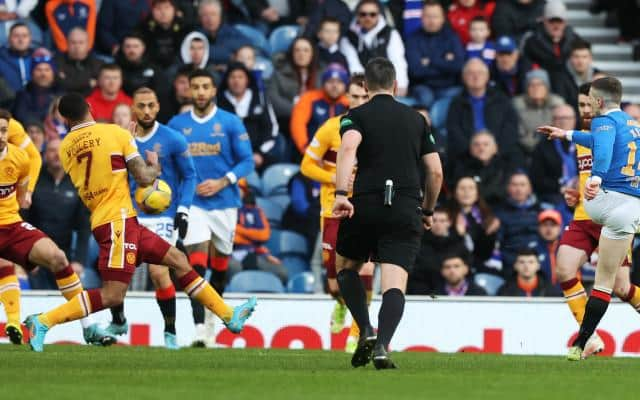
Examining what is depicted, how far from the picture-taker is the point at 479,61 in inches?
802

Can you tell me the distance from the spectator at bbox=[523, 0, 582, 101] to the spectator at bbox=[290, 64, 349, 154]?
10.7ft

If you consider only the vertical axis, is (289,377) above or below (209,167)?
below

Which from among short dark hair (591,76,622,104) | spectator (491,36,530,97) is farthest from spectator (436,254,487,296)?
short dark hair (591,76,622,104)

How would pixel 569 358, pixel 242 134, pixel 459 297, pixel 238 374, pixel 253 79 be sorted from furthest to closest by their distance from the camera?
pixel 253 79, pixel 459 297, pixel 242 134, pixel 569 358, pixel 238 374

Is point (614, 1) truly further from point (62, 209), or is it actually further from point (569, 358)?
point (569, 358)

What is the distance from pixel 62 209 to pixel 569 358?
7.56 meters

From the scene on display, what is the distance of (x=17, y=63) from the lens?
20.2 m

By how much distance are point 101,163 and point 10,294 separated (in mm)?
2404

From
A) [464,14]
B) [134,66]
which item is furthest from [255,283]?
[464,14]

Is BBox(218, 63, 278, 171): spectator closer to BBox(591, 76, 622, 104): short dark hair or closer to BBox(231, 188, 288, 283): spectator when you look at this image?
BBox(231, 188, 288, 283): spectator

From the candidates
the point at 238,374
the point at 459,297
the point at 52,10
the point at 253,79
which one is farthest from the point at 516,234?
the point at 238,374

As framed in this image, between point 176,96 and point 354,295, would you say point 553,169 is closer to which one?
point 176,96

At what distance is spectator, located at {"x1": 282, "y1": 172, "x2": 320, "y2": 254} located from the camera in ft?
62.5

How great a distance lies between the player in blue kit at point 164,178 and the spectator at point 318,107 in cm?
499
